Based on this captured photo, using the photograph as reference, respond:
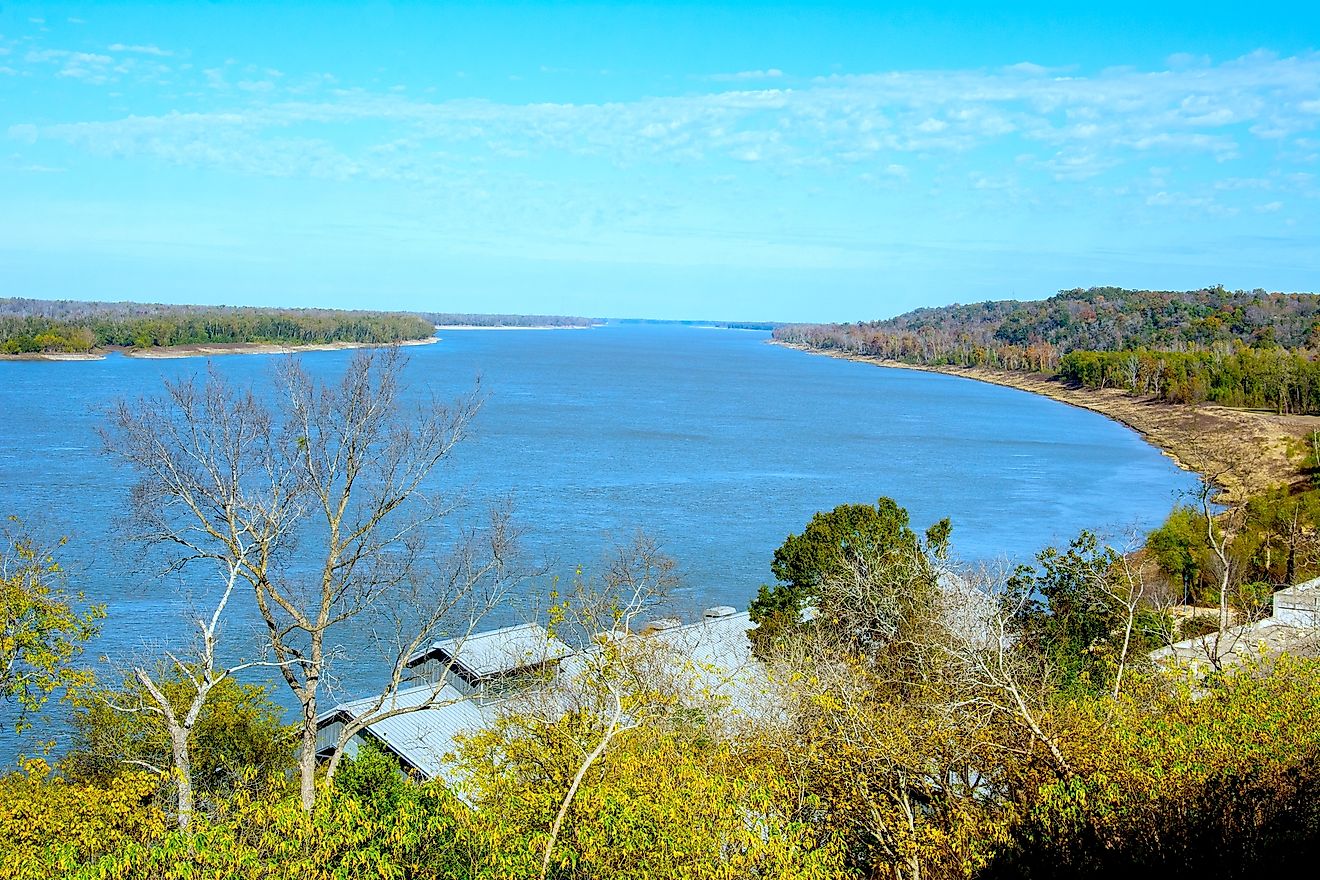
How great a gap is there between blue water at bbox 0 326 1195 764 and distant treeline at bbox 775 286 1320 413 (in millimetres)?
7799

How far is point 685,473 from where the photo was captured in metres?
42.6

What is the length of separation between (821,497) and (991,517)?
5625 mm

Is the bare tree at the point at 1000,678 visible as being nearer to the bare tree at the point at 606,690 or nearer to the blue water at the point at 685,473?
the bare tree at the point at 606,690

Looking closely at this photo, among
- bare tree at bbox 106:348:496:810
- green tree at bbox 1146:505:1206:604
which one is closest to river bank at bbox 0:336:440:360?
green tree at bbox 1146:505:1206:604

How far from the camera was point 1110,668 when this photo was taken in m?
16.3

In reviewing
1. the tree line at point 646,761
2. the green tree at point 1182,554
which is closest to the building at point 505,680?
the tree line at point 646,761

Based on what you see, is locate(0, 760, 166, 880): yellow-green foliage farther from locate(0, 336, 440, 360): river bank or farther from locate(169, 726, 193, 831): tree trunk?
locate(0, 336, 440, 360): river bank

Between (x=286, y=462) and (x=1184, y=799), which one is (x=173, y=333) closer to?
(x=286, y=462)

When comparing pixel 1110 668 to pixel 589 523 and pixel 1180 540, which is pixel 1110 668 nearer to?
pixel 1180 540

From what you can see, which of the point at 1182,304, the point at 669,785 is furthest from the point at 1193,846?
the point at 1182,304

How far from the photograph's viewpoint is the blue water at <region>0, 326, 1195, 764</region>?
86.4ft

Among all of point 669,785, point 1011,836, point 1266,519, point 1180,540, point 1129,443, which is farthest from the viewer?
point 1129,443

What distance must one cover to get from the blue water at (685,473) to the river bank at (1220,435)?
1823 millimetres

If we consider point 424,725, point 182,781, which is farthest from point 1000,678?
point 424,725
